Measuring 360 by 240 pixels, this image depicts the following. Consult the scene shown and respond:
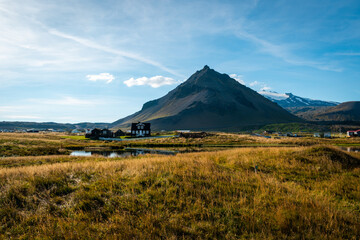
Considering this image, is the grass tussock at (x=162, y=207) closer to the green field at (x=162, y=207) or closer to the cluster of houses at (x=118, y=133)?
the green field at (x=162, y=207)

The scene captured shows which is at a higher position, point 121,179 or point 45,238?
point 121,179

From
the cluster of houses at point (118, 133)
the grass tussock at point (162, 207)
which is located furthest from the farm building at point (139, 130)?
the grass tussock at point (162, 207)

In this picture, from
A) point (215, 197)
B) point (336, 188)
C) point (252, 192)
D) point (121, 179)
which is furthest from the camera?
point (336, 188)

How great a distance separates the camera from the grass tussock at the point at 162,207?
6441 mm

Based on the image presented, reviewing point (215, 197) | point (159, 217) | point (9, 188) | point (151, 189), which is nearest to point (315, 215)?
point (215, 197)

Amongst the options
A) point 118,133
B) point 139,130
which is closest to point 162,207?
point 139,130

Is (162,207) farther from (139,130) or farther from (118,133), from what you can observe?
(118,133)

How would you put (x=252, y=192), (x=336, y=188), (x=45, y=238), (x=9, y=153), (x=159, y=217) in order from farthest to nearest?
(x=9, y=153) < (x=336, y=188) < (x=252, y=192) < (x=159, y=217) < (x=45, y=238)

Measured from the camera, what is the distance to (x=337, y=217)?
7.29 m

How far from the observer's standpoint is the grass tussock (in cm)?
644

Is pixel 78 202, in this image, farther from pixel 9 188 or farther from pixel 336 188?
pixel 336 188

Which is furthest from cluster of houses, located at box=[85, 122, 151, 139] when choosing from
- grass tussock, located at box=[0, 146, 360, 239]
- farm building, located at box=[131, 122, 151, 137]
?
grass tussock, located at box=[0, 146, 360, 239]

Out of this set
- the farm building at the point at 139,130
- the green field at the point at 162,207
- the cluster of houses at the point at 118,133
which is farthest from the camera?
the farm building at the point at 139,130

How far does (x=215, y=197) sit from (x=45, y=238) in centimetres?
604
